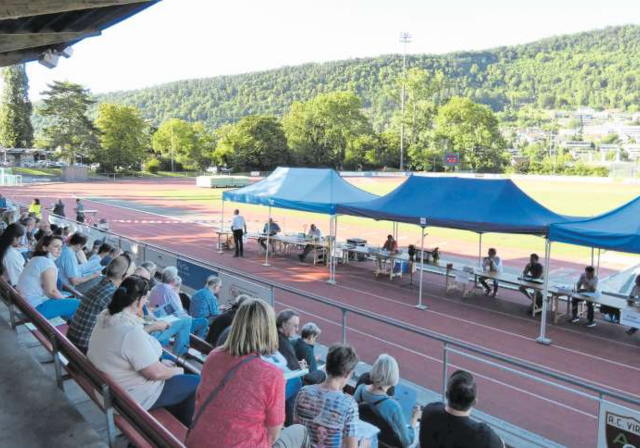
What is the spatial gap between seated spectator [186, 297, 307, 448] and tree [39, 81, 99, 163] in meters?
80.8

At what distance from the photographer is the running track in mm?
7430

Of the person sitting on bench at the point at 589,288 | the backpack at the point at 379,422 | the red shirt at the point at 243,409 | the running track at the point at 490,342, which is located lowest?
the running track at the point at 490,342

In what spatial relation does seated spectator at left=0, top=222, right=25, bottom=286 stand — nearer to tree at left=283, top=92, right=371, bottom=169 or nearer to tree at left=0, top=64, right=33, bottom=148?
tree at left=0, top=64, right=33, bottom=148

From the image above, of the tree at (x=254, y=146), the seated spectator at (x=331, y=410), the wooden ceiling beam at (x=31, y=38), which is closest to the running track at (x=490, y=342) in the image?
the seated spectator at (x=331, y=410)

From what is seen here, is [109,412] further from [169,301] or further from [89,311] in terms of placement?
[169,301]

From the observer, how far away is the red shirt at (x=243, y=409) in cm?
260

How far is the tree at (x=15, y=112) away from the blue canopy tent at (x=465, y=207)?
3297 inches

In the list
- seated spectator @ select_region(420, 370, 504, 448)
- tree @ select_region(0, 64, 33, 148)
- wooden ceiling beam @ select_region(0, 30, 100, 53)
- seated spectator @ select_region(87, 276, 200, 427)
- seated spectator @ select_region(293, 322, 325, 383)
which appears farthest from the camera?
→ tree @ select_region(0, 64, 33, 148)

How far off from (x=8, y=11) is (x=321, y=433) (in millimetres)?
6629

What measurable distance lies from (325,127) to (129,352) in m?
99.4

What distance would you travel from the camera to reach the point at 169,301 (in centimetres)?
698

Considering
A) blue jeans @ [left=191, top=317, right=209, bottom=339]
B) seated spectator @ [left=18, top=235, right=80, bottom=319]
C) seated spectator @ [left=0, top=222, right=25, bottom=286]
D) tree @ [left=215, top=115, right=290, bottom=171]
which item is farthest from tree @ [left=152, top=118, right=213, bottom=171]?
seated spectator @ [left=18, top=235, right=80, bottom=319]

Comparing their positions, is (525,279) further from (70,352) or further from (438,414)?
(70,352)

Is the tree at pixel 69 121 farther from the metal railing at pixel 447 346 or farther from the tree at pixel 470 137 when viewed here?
the metal railing at pixel 447 346
